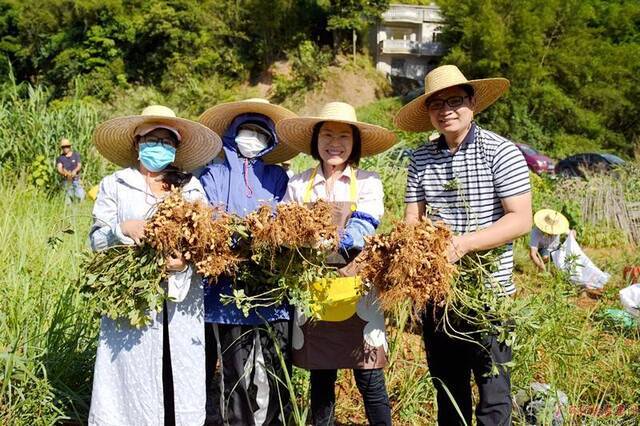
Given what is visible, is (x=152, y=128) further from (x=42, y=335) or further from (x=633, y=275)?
(x=633, y=275)

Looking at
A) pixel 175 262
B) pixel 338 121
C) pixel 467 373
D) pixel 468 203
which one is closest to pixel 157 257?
pixel 175 262

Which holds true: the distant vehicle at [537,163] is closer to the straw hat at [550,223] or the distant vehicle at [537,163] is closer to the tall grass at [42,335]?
the straw hat at [550,223]

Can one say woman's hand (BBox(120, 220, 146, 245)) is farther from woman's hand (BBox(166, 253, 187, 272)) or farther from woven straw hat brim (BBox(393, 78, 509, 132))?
woven straw hat brim (BBox(393, 78, 509, 132))

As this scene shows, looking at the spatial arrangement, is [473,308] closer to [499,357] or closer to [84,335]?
[499,357]

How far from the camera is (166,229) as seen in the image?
199 centimetres

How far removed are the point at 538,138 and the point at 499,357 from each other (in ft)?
71.3

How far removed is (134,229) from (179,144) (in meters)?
0.57

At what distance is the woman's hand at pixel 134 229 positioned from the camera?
6.92 ft

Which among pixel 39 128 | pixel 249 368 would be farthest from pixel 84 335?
pixel 39 128

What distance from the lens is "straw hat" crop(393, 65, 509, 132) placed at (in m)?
2.16

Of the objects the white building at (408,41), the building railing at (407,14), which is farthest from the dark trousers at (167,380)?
the building railing at (407,14)

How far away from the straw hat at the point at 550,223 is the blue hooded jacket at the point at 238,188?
3337 millimetres

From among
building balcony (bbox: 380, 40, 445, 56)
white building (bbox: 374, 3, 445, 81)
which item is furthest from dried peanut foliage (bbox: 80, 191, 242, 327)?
building balcony (bbox: 380, 40, 445, 56)

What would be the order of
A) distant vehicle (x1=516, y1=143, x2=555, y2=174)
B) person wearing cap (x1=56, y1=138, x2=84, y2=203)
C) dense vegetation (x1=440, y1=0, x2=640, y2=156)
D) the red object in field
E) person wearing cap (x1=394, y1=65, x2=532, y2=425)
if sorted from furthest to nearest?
dense vegetation (x1=440, y1=0, x2=640, y2=156) → distant vehicle (x1=516, y1=143, x2=555, y2=174) → person wearing cap (x1=56, y1=138, x2=84, y2=203) → the red object in field → person wearing cap (x1=394, y1=65, x2=532, y2=425)
